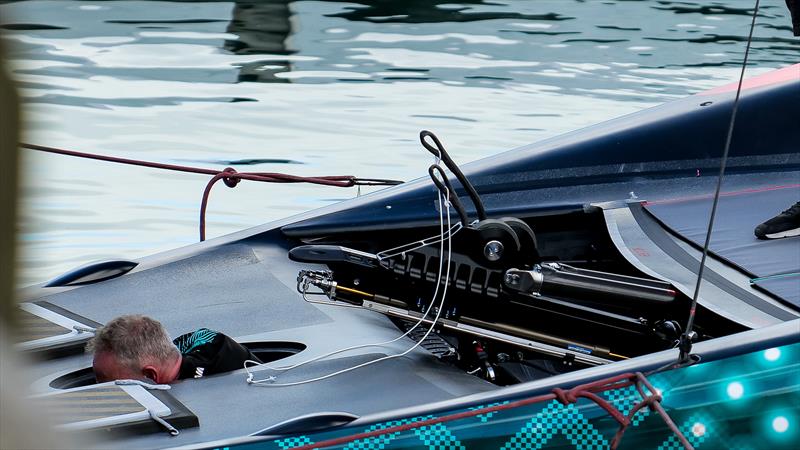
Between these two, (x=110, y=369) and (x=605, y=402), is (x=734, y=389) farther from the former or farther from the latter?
(x=110, y=369)

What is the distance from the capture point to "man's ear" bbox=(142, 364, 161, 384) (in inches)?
97.3

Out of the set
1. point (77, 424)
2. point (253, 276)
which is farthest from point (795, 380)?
point (253, 276)

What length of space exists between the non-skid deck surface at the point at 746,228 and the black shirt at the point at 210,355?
116cm

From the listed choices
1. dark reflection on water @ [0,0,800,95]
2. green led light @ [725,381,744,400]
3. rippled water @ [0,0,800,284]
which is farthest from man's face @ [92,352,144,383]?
dark reflection on water @ [0,0,800,95]

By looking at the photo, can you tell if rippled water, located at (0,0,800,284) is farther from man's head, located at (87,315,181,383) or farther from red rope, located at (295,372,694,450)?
red rope, located at (295,372,694,450)

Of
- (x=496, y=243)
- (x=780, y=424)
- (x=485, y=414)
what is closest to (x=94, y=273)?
(x=496, y=243)

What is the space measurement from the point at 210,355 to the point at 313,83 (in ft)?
25.6

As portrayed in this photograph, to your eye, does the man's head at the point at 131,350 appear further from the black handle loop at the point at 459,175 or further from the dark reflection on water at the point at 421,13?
the dark reflection on water at the point at 421,13

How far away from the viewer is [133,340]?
8.00ft

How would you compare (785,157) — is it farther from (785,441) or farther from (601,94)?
(601,94)

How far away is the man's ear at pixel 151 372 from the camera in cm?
247

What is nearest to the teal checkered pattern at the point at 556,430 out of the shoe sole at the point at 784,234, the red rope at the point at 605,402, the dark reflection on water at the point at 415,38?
the red rope at the point at 605,402

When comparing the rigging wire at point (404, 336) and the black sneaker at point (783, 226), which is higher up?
the black sneaker at point (783, 226)

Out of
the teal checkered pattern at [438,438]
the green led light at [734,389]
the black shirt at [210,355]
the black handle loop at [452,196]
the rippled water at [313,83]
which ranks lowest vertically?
the rippled water at [313,83]
